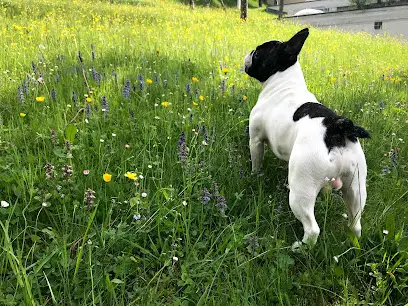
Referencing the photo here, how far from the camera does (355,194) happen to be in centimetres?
195

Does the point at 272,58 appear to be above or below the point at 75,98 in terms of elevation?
above

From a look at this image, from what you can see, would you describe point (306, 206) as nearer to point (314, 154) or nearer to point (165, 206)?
point (314, 154)

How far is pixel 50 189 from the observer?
204cm

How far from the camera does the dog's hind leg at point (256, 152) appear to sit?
271 centimetres

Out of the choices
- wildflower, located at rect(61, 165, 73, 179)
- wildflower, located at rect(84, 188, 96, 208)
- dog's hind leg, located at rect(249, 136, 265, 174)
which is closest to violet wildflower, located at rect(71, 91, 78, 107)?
wildflower, located at rect(61, 165, 73, 179)

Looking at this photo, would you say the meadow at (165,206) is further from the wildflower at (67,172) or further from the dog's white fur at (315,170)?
the dog's white fur at (315,170)

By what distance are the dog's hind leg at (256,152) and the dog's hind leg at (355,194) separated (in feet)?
2.69

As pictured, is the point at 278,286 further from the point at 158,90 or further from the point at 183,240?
the point at 158,90

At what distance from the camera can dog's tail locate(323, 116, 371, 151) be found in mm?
1852

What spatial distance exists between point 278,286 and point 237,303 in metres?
0.23

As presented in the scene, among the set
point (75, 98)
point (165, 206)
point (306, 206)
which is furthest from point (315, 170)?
point (75, 98)

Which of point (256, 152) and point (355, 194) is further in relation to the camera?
point (256, 152)

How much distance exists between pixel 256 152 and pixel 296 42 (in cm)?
90

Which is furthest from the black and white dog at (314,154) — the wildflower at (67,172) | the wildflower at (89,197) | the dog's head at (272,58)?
the wildflower at (67,172)
